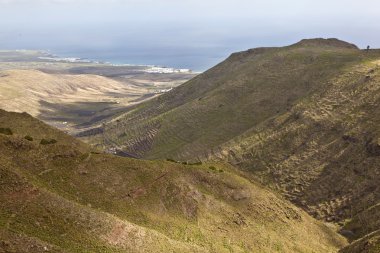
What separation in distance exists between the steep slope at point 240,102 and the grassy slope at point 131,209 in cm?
6094

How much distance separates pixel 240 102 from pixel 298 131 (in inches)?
1576

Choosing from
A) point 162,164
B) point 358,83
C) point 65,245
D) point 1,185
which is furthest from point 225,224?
point 358,83

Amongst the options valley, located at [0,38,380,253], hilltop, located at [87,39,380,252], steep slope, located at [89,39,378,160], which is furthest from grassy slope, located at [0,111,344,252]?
steep slope, located at [89,39,378,160]

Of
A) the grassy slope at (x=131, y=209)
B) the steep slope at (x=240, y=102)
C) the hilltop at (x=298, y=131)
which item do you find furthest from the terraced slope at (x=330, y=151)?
the grassy slope at (x=131, y=209)

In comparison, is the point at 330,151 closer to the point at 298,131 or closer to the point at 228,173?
the point at 298,131

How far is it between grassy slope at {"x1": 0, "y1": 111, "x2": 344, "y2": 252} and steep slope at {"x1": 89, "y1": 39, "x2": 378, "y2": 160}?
60936 mm

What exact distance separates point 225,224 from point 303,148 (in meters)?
52.2

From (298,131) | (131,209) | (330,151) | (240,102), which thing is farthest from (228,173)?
(240,102)

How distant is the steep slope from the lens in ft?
433

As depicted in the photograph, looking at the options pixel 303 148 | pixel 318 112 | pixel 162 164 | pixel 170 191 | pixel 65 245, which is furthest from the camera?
pixel 318 112

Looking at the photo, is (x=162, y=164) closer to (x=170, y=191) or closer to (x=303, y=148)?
(x=170, y=191)

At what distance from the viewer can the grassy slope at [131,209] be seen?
4119cm

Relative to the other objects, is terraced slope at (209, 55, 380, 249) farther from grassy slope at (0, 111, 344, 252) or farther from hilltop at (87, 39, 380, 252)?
grassy slope at (0, 111, 344, 252)

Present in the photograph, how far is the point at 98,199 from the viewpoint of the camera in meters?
50.9
